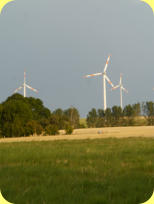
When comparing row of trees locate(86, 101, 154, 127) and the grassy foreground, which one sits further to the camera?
row of trees locate(86, 101, 154, 127)

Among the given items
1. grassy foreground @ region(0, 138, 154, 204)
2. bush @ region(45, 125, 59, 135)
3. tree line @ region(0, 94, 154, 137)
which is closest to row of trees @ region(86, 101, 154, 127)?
tree line @ region(0, 94, 154, 137)

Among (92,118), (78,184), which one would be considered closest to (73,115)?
(92,118)

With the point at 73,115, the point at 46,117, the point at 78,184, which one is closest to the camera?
the point at 78,184

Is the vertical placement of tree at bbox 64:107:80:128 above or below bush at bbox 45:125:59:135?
above

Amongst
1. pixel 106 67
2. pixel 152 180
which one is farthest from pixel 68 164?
pixel 106 67

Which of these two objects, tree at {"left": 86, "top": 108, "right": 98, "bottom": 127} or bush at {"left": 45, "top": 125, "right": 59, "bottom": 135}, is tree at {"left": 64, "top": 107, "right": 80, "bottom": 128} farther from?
bush at {"left": 45, "top": 125, "right": 59, "bottom": 135}

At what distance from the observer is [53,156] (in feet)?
35.5

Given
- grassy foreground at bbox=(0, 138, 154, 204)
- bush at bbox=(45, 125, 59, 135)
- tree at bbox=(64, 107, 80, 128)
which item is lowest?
grassy foreground at bbox=(0, 138, 154, 204)

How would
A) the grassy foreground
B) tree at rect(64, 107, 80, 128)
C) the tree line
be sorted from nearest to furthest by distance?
1. the grassy foreground
2. the tree line
3. tree at rect(64, 107, 80, 128)

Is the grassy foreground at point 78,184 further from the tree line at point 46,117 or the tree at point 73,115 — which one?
the tree at point 73,115

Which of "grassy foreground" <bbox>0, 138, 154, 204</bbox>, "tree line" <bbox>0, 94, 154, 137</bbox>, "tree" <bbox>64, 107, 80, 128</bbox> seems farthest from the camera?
"tree" <bbox>64, 107, 80, 128</bbox>

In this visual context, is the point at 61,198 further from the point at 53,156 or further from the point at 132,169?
the point at 53,156

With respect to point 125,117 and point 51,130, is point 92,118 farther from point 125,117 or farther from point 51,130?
point 51,130

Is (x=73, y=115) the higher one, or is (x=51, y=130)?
(x=73, y=115)
